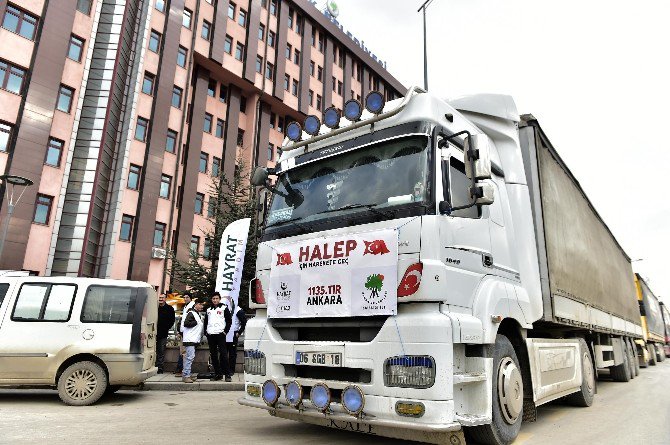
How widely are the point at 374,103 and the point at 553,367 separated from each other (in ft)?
12.4

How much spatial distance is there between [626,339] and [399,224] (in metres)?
10.4

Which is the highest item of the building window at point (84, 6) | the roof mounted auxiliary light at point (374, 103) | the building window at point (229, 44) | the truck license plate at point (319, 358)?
the building window at point (229, 44)

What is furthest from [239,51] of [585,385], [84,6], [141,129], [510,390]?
[510,390]

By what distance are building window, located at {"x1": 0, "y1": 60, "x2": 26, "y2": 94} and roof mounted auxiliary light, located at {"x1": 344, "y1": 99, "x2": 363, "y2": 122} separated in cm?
2308

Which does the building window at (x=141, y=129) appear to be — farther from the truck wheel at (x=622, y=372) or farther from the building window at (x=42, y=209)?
the truck wheel at (x=622, y=372)

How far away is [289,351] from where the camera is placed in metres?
4.38

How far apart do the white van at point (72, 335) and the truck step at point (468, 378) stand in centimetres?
580

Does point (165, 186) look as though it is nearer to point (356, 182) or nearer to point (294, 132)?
point (294, 132)

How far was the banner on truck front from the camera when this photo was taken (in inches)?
157

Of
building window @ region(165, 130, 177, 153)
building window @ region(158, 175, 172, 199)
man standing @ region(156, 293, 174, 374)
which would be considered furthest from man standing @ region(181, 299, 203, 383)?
building window @ region(165, 130, 177, 153)

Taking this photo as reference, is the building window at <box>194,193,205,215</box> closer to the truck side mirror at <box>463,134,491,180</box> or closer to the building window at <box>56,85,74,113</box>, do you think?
the building window at <box>56,85,74,113</box>

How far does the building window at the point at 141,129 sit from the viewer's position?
27547mm

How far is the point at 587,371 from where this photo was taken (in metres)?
7.16

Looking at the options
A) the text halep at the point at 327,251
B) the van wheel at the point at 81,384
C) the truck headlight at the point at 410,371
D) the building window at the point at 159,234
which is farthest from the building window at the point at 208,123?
the truck headlight at the point at 410,371
